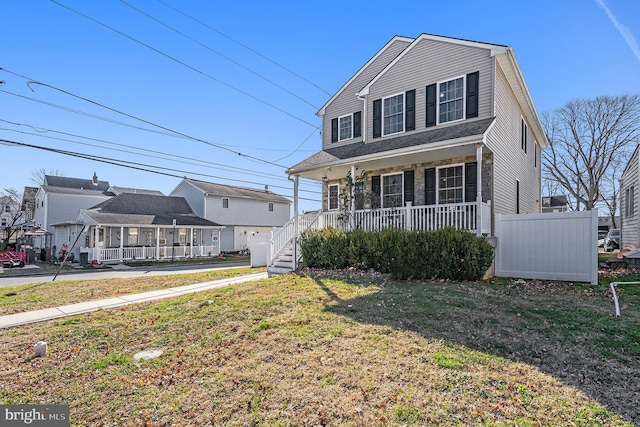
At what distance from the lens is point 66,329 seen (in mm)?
5648

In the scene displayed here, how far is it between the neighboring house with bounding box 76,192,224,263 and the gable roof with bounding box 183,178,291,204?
2283mm

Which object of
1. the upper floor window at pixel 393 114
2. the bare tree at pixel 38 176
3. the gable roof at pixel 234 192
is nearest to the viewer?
the upper floor window at pixel 393 114

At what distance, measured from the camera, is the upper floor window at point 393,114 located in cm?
1309

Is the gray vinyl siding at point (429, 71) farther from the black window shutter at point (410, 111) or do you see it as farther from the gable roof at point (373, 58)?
the gable roof at point (373, 58)

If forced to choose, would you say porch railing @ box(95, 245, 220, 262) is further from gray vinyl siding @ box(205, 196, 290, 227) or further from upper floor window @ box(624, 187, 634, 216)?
upper floor window @ box(624, 187, 634, 216)

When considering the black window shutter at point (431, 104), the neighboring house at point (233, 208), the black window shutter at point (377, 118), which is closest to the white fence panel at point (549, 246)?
the black window shutter at point (431, 104)

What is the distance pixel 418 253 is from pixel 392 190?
4.63m

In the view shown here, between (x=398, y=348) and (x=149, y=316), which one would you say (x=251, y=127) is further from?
(x=398, y=348)

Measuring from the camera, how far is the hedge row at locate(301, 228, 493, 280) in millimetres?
8727

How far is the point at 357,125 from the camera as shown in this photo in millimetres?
14930

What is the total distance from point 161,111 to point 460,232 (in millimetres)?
15258

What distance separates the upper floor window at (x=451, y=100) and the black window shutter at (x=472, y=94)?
0.23 m

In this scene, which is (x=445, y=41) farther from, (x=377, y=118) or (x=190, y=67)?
(x=190, y=67)

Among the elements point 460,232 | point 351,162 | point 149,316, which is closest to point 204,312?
point 149,316
